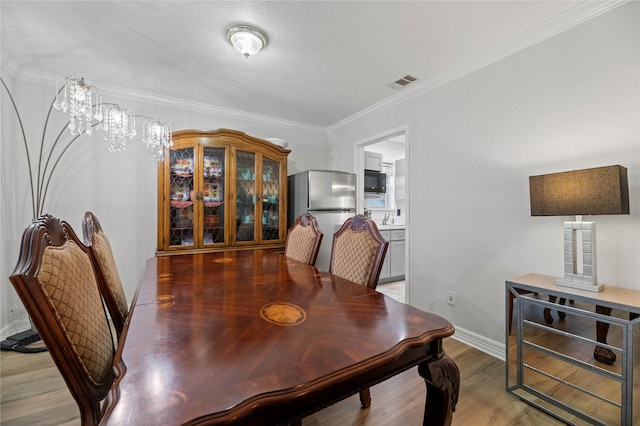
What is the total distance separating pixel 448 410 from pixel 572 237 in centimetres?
139

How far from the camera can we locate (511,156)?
2119 mm

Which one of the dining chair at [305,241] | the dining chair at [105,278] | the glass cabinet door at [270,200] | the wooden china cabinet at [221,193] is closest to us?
the dining chair at [105,278]

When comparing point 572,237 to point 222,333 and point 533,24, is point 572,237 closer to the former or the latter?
point 533,24

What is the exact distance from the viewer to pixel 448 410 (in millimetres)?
893

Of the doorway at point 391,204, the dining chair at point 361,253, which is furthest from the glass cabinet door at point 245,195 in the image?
the dining chair at point 361,253

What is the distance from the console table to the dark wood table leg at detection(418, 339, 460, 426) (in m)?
1.08

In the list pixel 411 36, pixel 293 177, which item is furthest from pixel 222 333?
pixel 293 177

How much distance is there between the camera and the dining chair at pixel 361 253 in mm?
1559

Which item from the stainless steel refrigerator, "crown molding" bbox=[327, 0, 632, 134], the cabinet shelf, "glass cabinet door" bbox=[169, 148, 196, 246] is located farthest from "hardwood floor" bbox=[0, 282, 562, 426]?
"crown molding" bbox=[327, 0, 632, 134]

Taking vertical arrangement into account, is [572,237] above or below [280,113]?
below

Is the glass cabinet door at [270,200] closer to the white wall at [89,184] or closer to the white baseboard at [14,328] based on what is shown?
the white wall at [89,184]

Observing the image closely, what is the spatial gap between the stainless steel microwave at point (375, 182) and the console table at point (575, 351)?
2.79 m

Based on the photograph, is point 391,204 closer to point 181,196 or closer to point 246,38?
point 181,196

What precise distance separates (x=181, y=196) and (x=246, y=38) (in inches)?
69.7
